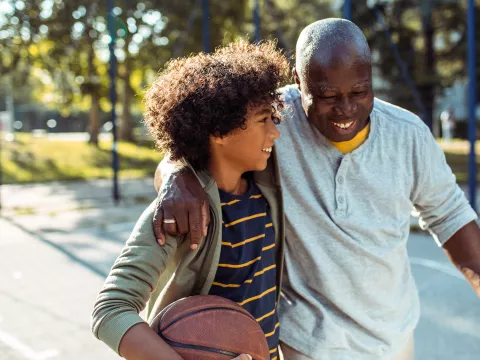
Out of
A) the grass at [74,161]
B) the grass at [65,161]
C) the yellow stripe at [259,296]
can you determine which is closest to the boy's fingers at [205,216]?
the yellow stripe at [259,296]

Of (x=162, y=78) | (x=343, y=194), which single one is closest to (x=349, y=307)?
(x=343, y=194)

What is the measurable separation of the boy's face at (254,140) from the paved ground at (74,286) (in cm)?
243

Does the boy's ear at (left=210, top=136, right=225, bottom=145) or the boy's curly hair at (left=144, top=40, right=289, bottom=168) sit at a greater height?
the boy's curly hair at (left=144, top=40, right=289, bottom=168)

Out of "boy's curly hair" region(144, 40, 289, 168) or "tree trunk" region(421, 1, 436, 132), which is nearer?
"boy's curly hair" region(144, 40, 289, 168)

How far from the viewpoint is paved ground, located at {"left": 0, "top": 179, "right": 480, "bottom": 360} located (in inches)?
162

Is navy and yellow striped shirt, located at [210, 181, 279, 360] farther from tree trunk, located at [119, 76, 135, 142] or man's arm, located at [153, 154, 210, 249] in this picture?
tree trunk, located at [119, 76, 135, 142]

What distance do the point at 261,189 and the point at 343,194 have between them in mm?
257

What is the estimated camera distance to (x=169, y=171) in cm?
204

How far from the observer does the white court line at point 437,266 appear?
5.85m

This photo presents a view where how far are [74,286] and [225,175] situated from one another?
3846mm

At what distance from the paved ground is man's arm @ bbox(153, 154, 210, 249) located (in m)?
2.40

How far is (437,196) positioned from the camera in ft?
7.12

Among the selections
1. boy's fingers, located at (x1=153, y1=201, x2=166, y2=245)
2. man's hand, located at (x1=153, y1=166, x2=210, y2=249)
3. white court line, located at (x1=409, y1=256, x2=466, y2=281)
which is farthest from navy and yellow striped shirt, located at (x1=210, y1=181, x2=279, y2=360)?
white court line, located at (x1=409, y1=256, x2=466, y2=281)

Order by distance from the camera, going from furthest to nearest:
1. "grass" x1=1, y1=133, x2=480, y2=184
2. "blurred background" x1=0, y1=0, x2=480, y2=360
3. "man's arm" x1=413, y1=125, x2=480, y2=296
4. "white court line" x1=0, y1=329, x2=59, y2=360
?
"grass" x1=1, y1=133, x2=480, y2=184 < "blurred background" x1=0, y1=0, x2=480, y2=360 < "white court line" x1=0, y1=329, x2=59, y2=360 < "man's arm" x1=413, y1=125, x2=480, y2=296
